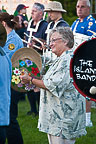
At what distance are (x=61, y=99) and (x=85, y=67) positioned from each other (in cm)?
74

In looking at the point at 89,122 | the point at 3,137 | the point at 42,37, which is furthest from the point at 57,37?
the point at 42,37

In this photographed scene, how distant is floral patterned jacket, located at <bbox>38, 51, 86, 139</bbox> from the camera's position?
434 centimetres

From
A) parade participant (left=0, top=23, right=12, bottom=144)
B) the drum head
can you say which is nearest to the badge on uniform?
parade participant (left=0, top=23, right=12, bottom=144)

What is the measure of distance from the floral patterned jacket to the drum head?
541 millimetres

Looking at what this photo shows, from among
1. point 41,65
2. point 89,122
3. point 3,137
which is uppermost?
point 41,65

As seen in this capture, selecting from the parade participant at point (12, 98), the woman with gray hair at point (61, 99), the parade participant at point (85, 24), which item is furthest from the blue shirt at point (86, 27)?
the woman with gray hair at point (61, 99)

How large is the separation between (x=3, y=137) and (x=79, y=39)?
3408mm

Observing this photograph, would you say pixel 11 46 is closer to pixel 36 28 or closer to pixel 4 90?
pixel 4 90

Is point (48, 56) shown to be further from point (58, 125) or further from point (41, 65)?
point (58, 125)

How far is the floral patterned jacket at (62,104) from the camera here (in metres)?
4.34

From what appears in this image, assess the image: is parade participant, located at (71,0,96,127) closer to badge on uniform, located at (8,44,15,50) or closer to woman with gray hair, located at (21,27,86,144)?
badge on uniform, located at (8,44,15,50)

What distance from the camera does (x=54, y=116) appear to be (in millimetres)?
4438

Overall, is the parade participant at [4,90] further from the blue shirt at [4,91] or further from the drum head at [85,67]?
the drum head at [85,67]

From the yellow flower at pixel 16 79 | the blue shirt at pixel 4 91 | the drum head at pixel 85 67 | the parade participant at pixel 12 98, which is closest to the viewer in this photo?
the drum head at pixel 85 67
